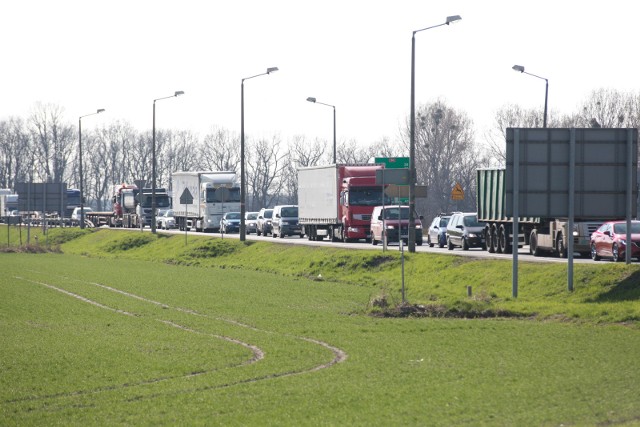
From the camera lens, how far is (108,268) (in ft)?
154

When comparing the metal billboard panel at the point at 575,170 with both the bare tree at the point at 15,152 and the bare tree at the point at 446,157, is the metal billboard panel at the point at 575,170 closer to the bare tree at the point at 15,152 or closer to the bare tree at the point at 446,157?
the bare tree at the point at 446,157

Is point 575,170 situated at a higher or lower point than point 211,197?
higher

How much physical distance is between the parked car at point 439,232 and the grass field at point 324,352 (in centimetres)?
1447

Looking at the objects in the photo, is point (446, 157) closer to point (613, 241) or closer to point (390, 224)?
point (390, 224)

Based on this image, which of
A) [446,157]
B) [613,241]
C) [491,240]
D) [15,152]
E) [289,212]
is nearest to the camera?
[613,241]

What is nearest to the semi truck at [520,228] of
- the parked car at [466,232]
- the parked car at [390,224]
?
the parked car at [466,232]

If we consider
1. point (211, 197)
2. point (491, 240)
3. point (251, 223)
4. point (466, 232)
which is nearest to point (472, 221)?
point (466, 232)

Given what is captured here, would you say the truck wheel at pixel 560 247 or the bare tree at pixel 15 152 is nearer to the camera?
the truck wheel at pixel 560 247

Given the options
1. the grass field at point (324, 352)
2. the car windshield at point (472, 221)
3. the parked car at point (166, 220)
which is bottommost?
the grass field at point (324, 352)

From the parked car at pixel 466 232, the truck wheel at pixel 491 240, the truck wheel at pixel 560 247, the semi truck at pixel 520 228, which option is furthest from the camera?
the parked car at pixel 466 232

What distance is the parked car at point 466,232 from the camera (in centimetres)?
4691

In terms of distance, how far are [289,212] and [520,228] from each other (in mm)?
28894

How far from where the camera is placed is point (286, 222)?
69812 mm

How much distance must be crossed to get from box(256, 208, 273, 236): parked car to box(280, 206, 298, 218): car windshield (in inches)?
200
